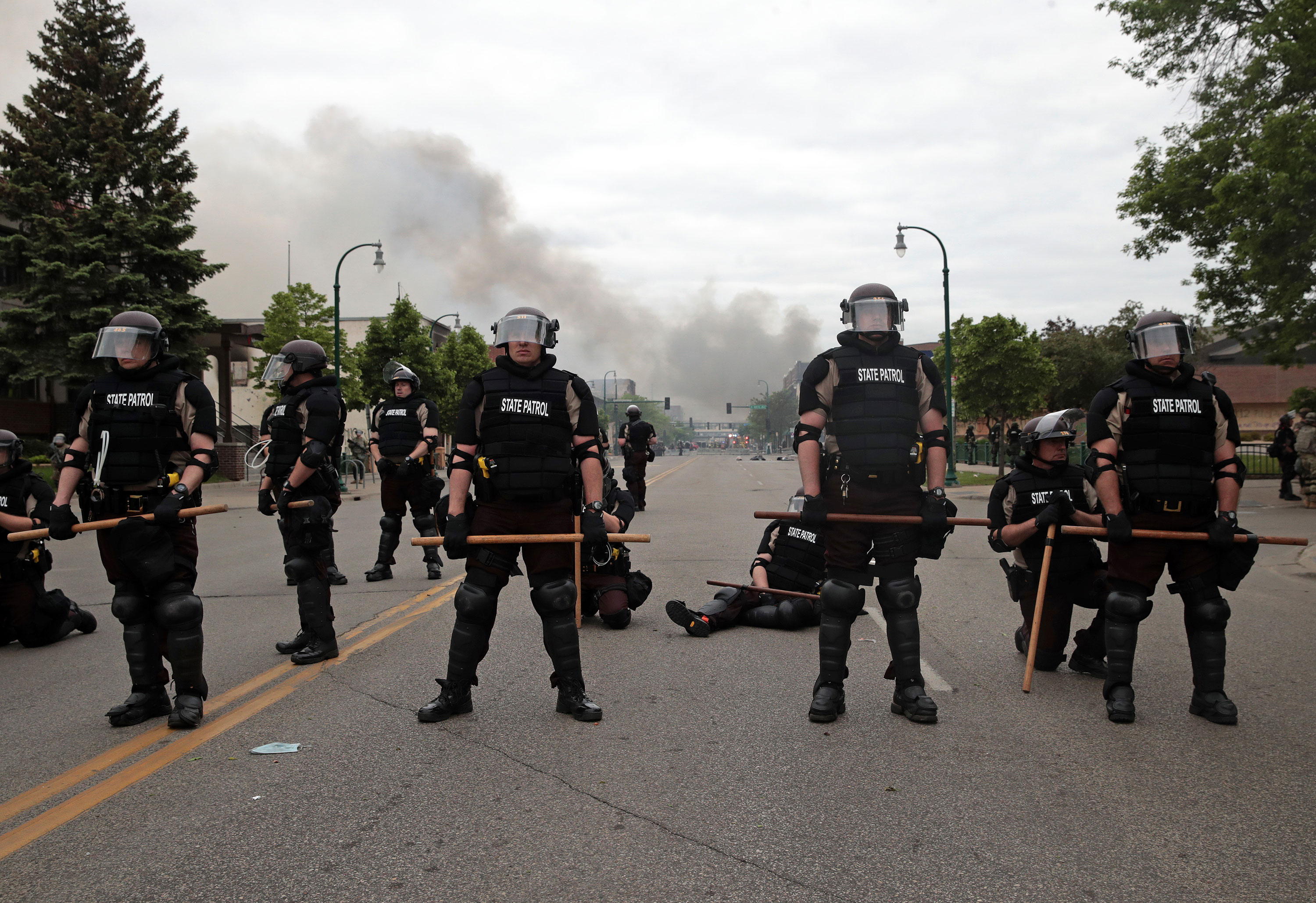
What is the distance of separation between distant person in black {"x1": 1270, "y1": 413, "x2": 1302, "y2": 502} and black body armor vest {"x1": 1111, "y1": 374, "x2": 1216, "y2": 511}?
1684cm

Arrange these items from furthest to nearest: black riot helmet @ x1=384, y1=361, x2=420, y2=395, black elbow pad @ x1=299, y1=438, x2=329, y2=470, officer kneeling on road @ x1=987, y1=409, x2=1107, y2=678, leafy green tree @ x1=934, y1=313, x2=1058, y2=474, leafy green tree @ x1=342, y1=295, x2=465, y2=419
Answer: leafy green tree @ x1=342, y1=295, x2=465, y2=419 < leafy green tree @ x1=934, y1=313, x2=1058, y2=474 < black riot helmet @ x1=384, y1=361, x2=420, y2=395 < black elbow pad @ x1=299, y1=438, x2=329, y2=470 < officer kneeling on road @ x1=987, y1=409, x2=1107, y2=678

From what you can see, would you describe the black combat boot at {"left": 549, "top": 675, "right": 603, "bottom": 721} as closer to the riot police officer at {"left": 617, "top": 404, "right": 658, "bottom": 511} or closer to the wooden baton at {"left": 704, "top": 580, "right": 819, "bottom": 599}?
the wooden baton at {"left": 704, "top": 580, "right": 819, "bottom": 599}

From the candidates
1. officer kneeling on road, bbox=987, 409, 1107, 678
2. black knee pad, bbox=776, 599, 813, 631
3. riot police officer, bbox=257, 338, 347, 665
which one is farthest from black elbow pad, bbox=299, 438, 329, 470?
officer kneeling on road, bbox=987, 409, 1107, 678

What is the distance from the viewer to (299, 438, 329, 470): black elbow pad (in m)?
5.93

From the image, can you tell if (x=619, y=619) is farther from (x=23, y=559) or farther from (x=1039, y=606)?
(x=23, y=559)

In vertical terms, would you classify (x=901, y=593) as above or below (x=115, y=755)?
above

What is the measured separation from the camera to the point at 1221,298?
19.7 m

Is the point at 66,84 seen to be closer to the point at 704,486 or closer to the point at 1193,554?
the point at 704,486

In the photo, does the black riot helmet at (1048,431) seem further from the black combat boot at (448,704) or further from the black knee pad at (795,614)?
the black combat boot at (448,704)

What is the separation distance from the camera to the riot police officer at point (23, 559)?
253 inches

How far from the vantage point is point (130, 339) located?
4.83m

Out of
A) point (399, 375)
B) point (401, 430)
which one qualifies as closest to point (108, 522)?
point (401, 430)

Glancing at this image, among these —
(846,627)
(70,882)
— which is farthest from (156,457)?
(846,627)

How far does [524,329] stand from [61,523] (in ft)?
7.75
